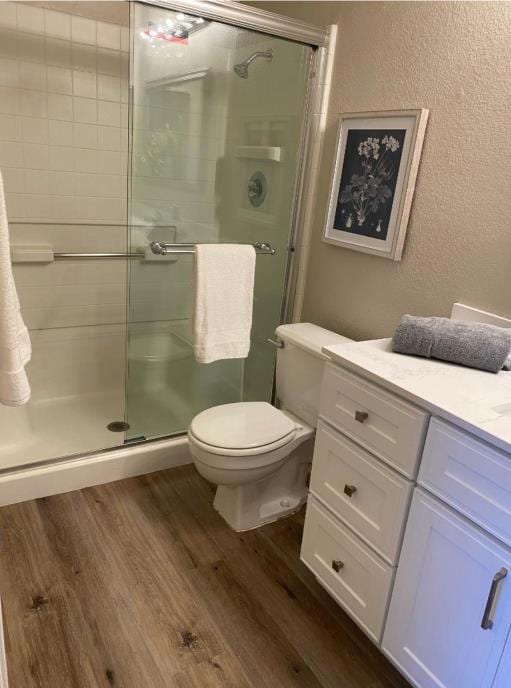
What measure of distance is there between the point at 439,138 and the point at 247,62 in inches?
34.4

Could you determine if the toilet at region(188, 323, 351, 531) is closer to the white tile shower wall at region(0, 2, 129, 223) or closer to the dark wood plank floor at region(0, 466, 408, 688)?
the dark wood plank floor at region(0, 466, 408, 688)

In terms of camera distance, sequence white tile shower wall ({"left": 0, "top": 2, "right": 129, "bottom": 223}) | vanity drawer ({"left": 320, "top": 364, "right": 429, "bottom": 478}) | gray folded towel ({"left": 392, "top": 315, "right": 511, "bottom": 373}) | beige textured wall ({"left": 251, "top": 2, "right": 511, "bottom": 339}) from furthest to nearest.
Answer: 1. white tile shower wall ({"left": 0, "top": 2, "right": 129, "bottom": 223})
2. beige textured wall ({"left": 251, "top": 2, "right": 511, "bottom": 339})
3. gray folded towel ({"left": 392, "top": 315, "right": 511, "bottom": 373})
4. vanity drawer ({"left": 320, "top": 364, "right": 429, "bottom": 478})

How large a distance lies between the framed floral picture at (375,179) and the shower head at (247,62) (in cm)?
41

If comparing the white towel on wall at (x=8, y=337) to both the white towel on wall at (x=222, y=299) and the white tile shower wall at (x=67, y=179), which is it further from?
the white tile shower wall at (x=67, y=179)

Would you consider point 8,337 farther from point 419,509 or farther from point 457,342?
point 457,342

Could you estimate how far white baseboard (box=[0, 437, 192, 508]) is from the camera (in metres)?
2.05

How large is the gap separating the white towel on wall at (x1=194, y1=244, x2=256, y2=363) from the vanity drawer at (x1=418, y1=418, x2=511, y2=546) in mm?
1098

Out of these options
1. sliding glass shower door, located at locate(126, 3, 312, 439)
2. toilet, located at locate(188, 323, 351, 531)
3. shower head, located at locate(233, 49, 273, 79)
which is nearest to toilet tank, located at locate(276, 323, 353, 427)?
toilet, located at locate(188, 323, 351, 531)

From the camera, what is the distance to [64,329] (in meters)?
2.70

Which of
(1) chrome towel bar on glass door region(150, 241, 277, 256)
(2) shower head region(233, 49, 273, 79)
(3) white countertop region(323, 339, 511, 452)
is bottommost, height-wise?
(3) white countertop region(323, 339, 511, 452)

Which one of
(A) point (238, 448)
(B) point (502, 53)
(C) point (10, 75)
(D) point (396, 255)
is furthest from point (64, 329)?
(B) point (502, 53)

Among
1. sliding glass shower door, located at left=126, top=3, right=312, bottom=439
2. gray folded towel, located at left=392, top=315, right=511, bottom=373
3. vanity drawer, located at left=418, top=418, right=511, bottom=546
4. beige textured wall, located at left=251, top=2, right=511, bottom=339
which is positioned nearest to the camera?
vanity drawer, located at left=418, top=418, right=511, bottom=546

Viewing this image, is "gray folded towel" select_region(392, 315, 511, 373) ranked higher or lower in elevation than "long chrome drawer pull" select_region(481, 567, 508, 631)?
higher

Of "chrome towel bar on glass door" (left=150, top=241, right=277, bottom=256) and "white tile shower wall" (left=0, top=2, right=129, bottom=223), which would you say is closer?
"chrome towel bar on glass door" (left=150, top=241, right=277, bottom=256)
